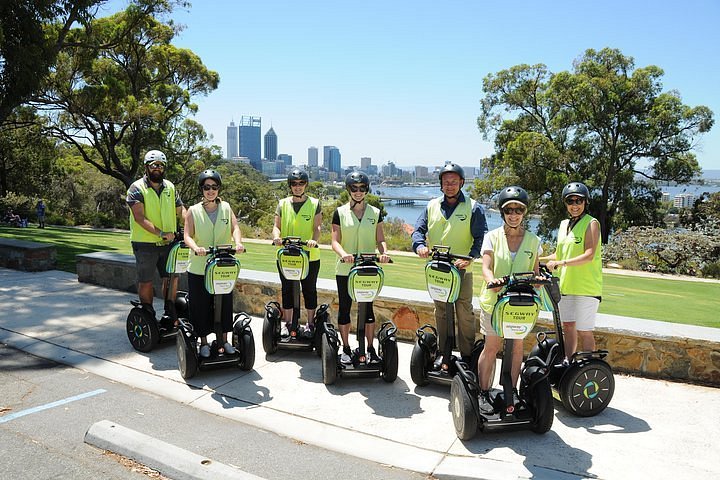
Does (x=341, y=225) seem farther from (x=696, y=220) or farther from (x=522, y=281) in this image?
(x=696, y=220)

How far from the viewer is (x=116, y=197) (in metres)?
37.8

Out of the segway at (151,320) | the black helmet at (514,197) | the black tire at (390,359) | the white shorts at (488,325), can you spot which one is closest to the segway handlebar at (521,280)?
the white shorts at (488,325)

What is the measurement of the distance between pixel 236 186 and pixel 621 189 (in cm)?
3121

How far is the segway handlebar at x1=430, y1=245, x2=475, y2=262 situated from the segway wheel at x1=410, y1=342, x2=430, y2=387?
0.89 m

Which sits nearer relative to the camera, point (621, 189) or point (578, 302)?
point (578, 302)

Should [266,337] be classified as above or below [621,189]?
below

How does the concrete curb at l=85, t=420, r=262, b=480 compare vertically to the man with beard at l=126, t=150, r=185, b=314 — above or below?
below

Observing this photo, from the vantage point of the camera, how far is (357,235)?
5.36 meters

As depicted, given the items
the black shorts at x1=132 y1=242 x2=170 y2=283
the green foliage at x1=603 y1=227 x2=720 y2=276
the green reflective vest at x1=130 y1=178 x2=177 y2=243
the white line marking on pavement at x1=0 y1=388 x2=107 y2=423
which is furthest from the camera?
the green foliage at x1=603 y1=227 x2=720 y2=276

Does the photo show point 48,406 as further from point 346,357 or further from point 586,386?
point 586,386

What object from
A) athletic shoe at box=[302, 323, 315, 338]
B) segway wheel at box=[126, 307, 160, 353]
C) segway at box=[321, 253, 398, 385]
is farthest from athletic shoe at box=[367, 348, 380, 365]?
segway wheel at box=[126, 307, 160, 353]

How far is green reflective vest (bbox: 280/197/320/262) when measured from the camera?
235 inches

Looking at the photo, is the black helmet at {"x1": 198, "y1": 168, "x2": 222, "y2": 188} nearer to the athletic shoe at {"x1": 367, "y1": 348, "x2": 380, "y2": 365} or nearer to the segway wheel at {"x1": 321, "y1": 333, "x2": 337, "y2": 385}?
the segway wheel at {"x1": 321, "y1": 333, "x2": 337, "y2": 385}

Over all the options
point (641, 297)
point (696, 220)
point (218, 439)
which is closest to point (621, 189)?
point (696, 220)
